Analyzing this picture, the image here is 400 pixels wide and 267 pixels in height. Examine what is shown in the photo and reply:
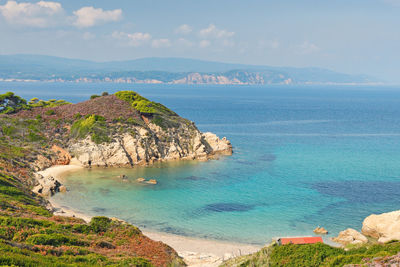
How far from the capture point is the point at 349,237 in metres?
33.3

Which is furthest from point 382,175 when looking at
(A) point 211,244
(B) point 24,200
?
(B) point 24,200

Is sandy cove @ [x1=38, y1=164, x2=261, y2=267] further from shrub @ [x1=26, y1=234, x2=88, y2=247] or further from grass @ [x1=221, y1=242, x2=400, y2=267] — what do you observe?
shrub @ [x1=26, y1=234, x2=88, y2=247]

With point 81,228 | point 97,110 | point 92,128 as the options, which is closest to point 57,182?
point 92,128

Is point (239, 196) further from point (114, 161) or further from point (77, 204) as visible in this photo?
point (114, 161)

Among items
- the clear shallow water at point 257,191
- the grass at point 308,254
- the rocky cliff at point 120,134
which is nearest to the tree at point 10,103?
the rocky cliff at point 120,134

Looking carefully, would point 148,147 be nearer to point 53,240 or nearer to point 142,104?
point 142,104

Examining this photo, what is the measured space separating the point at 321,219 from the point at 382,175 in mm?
23228

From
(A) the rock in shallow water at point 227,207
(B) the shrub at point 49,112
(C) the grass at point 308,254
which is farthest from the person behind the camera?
(B) the shrub at point 49,112

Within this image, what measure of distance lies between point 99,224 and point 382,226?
26.8 m

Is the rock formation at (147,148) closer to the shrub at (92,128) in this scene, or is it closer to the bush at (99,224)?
the shrub at (92,128)

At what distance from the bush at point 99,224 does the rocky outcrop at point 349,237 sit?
21423 millimetres

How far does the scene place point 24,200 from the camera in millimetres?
35062

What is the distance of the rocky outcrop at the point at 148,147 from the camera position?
61.6 m

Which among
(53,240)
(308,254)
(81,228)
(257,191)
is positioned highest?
(308,254)
